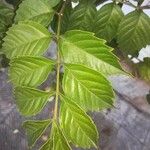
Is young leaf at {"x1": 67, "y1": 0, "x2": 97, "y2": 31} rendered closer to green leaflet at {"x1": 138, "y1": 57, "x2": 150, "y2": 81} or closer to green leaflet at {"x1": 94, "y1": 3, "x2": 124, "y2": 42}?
green leaflet at {"x1": 94, "y1": 3, "x2": 124, "y2": 42}

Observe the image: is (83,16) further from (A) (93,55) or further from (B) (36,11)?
(A) (93,55)

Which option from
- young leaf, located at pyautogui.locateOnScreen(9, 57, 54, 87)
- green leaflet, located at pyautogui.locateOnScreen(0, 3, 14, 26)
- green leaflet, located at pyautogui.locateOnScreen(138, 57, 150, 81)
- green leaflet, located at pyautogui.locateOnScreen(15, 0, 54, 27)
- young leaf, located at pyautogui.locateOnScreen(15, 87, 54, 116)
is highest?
green leaflet, located at pyautogui.locateOnScreen(0, 3, 14, 26)

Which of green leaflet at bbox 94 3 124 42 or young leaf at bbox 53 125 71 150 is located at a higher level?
green leaflet at bbox 94 3 124 42

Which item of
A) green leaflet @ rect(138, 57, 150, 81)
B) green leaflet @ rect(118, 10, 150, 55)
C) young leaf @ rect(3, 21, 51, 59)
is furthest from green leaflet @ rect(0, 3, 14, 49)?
green leaflet @ rect(138, 57, 150, 81)

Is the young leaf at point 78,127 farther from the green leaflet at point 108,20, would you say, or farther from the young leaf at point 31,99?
the green leaflet at point 108,20

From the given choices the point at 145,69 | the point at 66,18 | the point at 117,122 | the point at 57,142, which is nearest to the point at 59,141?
the point at 57,142

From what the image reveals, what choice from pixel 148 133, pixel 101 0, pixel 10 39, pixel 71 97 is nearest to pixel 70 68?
pixel 71 97
